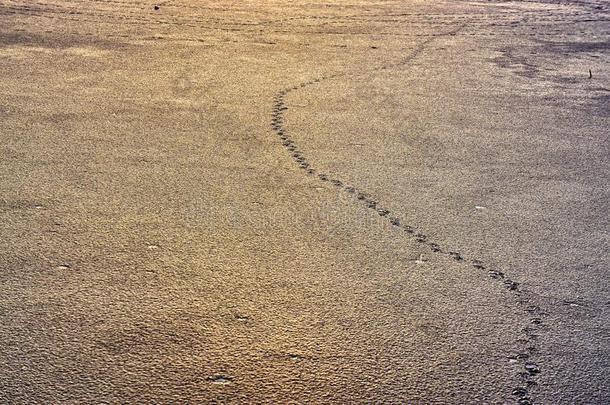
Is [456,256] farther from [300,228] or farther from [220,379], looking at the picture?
[220,379]

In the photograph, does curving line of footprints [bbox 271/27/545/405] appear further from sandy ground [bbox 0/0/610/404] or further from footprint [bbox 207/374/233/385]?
footprint [bbox 207/374/233/385]

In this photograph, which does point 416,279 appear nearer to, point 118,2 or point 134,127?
point 134,127

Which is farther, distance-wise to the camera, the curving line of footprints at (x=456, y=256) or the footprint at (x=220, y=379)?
the curving line of footprints at (x=456, y=256)

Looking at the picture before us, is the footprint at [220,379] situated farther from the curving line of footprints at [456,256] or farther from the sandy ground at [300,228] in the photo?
the curving line of footprints at [456,256]

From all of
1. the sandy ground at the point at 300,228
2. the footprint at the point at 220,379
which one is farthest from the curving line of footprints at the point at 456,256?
the footprint at the point at 220,379

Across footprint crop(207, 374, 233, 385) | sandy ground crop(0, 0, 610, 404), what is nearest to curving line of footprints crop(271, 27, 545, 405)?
sandy ground crop(0, 0, 610, 404)

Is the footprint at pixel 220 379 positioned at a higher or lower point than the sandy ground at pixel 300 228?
lower

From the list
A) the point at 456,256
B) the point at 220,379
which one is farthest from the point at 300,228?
the point at 220,379
